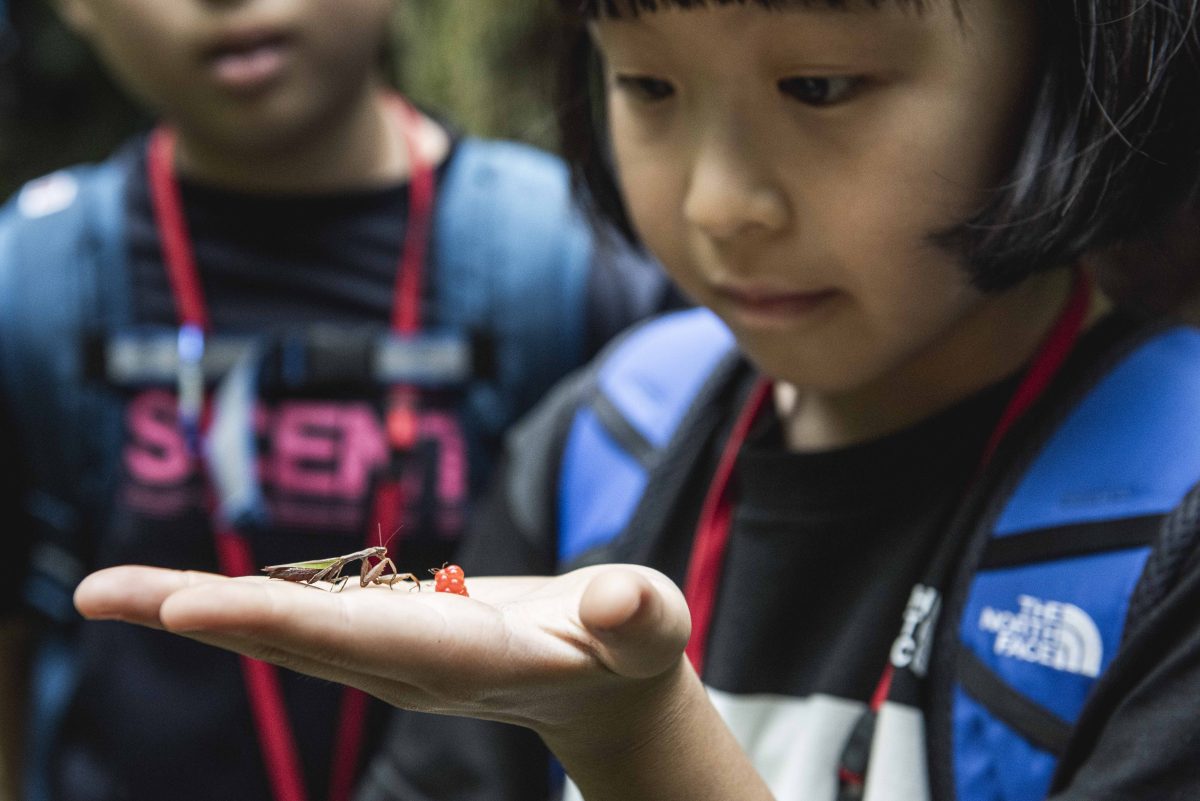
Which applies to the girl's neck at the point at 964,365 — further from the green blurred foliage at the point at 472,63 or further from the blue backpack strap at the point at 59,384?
the green blurred foliage at the point at 472,63

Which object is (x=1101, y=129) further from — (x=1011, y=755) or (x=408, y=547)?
(x=408, y=547)

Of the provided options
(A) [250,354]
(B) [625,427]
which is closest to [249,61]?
(A) [250,354]

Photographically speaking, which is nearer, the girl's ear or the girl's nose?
the girl's nose

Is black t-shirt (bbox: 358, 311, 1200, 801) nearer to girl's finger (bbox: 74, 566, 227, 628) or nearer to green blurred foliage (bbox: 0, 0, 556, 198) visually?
girl's finger (bbox: 74, 566, 227, 628)

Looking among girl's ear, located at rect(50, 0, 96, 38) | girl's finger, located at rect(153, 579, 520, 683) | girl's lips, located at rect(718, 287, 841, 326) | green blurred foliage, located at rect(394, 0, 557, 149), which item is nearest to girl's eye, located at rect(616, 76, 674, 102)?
girl's lips, located at rect(718, 287, 841, 326)

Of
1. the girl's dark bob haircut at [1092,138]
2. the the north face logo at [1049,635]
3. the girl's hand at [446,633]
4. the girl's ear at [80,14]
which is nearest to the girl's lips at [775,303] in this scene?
the girl's dark bob haircut at [1092,138]
